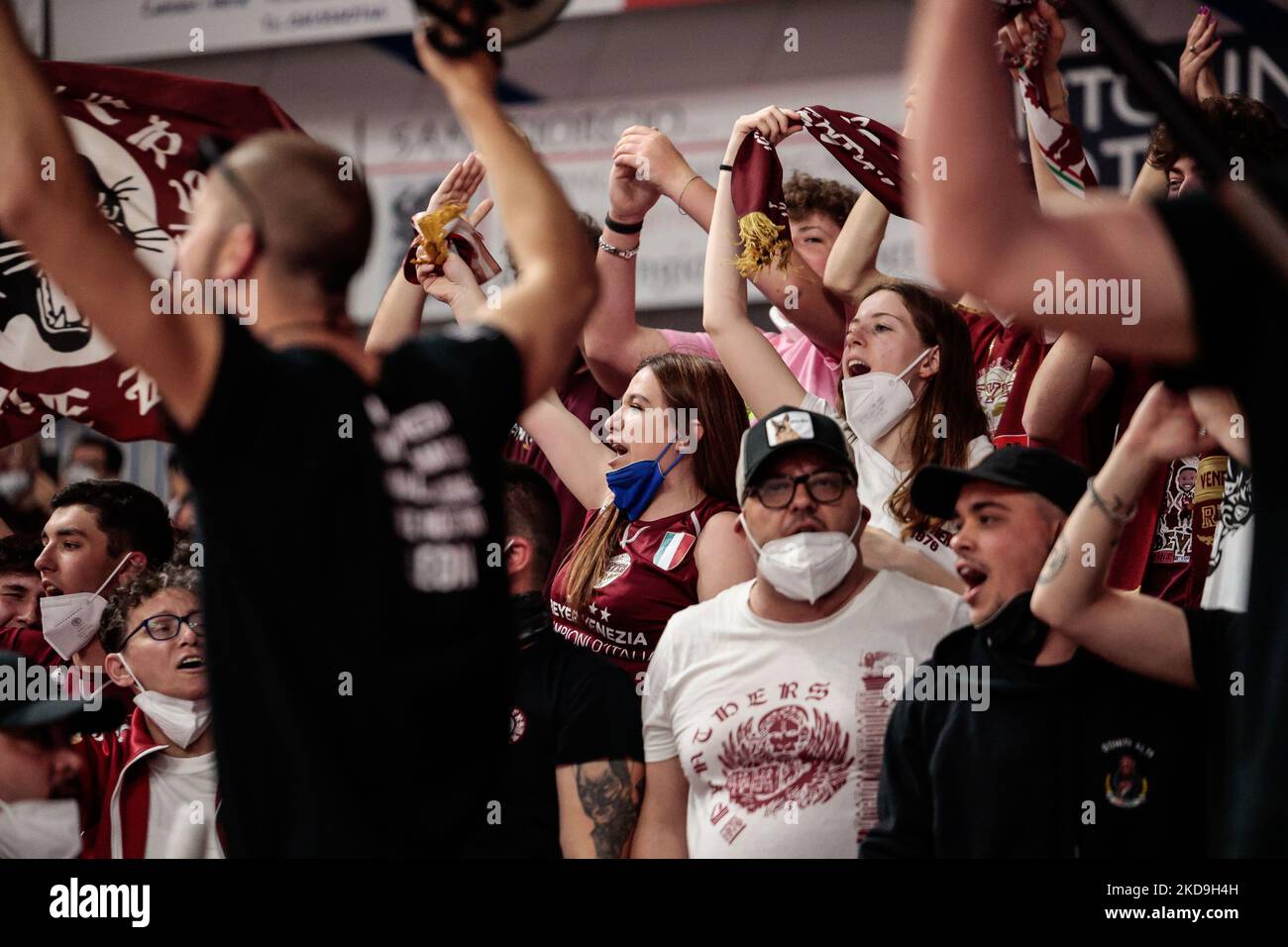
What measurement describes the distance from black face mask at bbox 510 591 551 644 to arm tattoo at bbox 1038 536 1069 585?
1.16 meters

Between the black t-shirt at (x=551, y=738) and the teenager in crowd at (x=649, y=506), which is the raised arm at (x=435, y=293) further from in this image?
the black t-shirt at (x=551, y=738)

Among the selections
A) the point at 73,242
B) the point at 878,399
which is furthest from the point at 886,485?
the point at 73,242

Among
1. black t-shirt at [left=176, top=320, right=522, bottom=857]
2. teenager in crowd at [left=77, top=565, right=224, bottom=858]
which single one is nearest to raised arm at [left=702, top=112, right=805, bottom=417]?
teenager in crowd at [left=77, top=565, right=224, bottom=858]

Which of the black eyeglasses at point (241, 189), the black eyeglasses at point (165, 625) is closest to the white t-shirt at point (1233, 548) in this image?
the black eyeglasses at point (241, 189)

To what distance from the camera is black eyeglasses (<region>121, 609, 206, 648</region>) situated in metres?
3.81

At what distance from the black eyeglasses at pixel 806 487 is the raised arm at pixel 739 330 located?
495 millimetres

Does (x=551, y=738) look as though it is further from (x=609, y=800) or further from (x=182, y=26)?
(x=182, y=26)

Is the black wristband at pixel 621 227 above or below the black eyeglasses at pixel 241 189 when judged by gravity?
above

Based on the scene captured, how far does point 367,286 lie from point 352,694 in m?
7.48

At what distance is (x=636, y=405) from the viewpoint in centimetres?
401

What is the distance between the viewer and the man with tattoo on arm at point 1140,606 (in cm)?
275

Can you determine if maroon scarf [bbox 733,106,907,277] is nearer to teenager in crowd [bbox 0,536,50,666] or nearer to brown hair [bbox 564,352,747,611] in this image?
brown hair [bbox 564,352,747,611]
